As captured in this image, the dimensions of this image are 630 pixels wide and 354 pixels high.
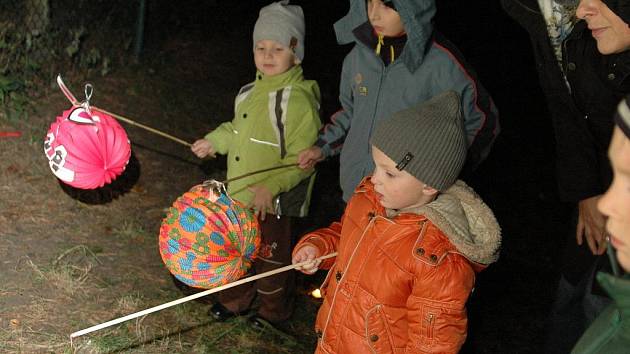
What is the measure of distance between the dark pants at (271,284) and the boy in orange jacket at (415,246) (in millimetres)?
1323

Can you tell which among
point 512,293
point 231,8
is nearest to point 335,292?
point 512,293

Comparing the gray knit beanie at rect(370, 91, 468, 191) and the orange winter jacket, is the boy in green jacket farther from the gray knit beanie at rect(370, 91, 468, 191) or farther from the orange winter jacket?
the gray knit beanie at rect(370, 91, 468, 191)

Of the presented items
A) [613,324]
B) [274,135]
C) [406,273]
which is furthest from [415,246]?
[274,135]

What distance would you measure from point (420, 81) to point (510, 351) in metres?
2.04

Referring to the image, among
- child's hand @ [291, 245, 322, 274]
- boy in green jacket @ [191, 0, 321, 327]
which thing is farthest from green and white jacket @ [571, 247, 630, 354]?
boy in green jacket @ [191, 0, 321, 327]

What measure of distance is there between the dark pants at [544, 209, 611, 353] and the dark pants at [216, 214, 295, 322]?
1510mm

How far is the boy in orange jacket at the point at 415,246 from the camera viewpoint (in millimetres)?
2719

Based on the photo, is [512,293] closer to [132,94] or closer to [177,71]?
[132,94]

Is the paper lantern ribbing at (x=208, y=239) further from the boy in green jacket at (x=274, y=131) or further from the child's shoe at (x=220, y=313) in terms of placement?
the child's shoe at (x=220, y=313)

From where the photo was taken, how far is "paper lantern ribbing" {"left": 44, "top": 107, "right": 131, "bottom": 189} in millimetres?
3607

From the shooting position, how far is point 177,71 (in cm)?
884

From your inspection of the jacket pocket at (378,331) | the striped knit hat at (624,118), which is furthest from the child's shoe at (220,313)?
the striped knit hat at (624,118)

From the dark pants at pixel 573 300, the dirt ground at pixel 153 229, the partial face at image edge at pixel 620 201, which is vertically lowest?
the dirt ground at pixel 153 229

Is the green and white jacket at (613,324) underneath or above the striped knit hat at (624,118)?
underneath
